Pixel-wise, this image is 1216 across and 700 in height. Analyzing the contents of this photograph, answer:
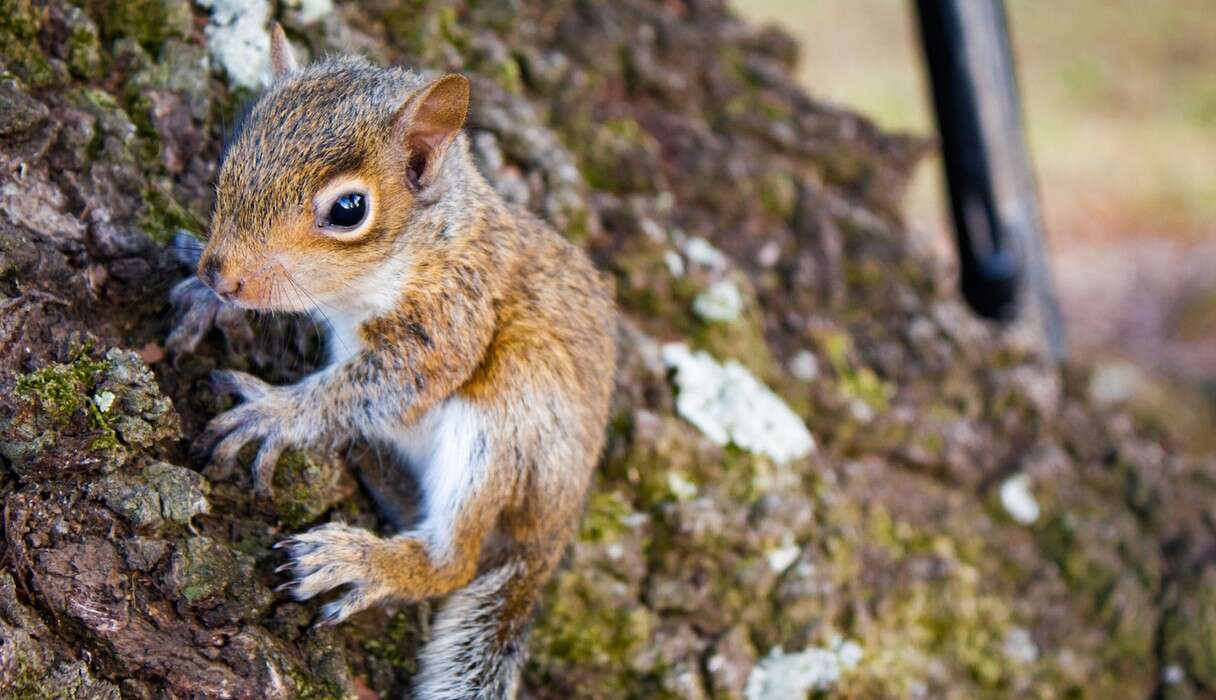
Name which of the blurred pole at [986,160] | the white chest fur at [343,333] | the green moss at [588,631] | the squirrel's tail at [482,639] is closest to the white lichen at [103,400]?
the white chest fur at [343,333]

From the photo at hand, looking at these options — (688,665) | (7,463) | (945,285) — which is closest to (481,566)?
(688,665)

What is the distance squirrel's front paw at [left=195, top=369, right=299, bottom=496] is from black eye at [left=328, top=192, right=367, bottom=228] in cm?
39

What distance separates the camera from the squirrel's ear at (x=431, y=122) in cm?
230

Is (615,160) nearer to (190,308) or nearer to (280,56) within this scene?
(280,56)

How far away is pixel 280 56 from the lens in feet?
8.45

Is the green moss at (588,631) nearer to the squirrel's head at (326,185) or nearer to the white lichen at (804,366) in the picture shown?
the squirrel's head at (326,185)

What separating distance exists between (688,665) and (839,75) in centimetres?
865

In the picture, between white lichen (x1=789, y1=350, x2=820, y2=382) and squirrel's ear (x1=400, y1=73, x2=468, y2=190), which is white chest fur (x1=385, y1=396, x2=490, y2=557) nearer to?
squirrel's ear (x1=400, y1=73, x2=468, y2=190)

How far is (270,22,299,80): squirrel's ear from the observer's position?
2.55 metres

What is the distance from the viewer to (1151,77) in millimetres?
10438

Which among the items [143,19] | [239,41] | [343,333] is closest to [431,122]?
[343,333]

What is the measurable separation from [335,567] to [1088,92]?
9.81 m

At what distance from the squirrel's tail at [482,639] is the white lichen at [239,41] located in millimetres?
1326

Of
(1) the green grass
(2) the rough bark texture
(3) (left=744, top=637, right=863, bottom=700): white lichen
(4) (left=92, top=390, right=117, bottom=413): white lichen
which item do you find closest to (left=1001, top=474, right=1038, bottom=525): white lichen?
(2) the rough bark texture
